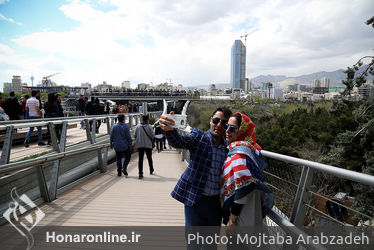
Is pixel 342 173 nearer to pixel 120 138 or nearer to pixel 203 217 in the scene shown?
pixel 203 217

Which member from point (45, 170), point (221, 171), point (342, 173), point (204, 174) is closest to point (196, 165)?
point (204, 174)

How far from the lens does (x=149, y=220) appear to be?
413cm

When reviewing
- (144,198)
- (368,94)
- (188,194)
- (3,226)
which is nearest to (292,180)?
(188,194)

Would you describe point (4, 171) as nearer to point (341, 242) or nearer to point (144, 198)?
point (144, 198)

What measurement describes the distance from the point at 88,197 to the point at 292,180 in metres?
3.92

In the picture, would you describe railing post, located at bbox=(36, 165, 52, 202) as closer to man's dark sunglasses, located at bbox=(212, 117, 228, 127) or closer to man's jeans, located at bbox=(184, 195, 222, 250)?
man's jeans, located at bbox=(184, 195, 222, 250)

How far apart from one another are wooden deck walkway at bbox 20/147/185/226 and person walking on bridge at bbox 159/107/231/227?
1.98 metres

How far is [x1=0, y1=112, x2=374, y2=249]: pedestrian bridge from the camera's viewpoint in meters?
2.22

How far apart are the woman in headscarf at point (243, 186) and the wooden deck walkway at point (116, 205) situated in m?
2.30

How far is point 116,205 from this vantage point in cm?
478

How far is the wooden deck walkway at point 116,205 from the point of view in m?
4.01

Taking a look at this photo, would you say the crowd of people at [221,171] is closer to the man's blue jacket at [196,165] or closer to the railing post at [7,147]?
the man's blue jacket at [196,165]

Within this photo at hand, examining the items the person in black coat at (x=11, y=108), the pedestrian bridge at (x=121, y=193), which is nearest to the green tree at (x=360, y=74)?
the pedestrian bridge at (x=121, y=193)

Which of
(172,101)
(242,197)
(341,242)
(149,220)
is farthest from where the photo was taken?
(172,101)
